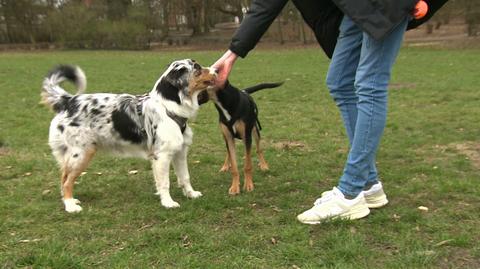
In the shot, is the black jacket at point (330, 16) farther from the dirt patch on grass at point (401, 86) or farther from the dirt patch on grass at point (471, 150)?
the dirt patch on grass at point (401, 86)

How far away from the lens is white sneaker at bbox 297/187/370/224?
3.81 m

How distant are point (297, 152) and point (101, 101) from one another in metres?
2.68

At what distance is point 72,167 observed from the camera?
4520mm

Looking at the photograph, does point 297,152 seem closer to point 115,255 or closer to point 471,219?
point 471,219

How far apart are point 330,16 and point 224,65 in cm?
94

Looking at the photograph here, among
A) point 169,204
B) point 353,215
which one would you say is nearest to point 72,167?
point 169,204

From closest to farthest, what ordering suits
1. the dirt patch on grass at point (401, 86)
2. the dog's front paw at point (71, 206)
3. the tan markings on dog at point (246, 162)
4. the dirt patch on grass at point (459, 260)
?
the dirt patch on grass at point (459, 260), the dog's front paw at point (71, 206), the tan markings on dog at point (246, 162), the dirt patch on grass at point (401, 86)

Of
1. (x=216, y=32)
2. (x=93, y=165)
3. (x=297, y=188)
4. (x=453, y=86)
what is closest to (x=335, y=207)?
(x=297, y=188)

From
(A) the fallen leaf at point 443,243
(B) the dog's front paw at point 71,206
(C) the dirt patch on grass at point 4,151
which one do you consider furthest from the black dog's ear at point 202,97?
(C) the dirt patch on grass at point 4,151

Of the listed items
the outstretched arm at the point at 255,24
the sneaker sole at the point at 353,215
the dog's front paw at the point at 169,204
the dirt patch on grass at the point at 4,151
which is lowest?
the dirt patch on grass at the point at 4,151

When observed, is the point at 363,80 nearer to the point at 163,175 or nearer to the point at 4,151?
the point at 163,175

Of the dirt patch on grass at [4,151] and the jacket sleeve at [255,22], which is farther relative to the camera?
the dirt patch on grass at [4,151]

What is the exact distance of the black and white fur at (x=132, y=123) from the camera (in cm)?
444

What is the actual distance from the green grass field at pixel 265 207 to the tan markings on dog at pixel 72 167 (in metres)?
0.17
